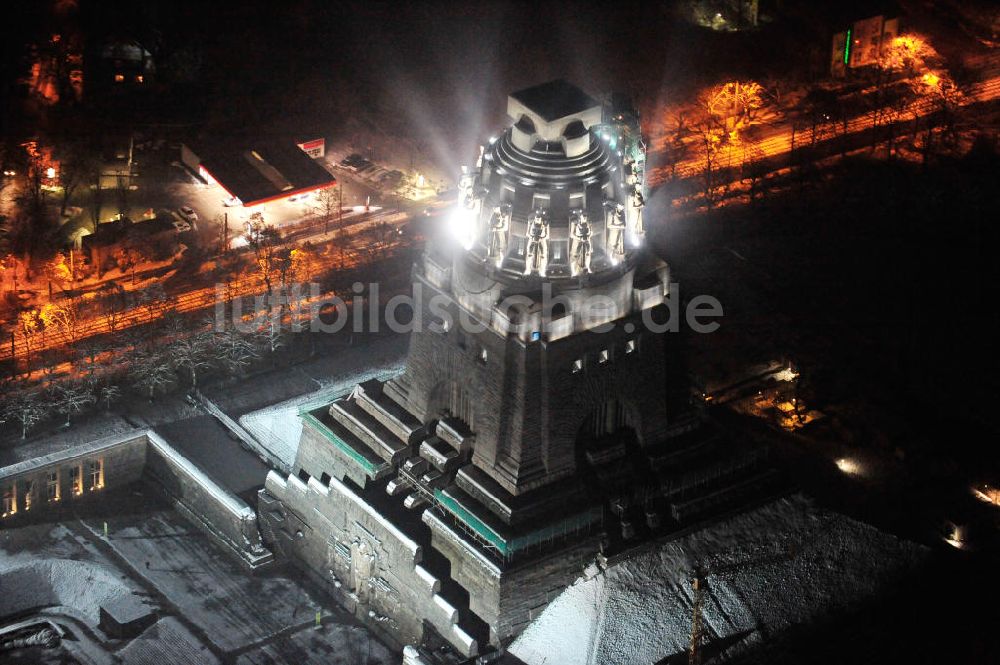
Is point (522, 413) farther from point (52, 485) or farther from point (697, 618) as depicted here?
point (52, 485)

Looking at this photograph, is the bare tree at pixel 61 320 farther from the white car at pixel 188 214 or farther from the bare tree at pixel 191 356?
the white car at pixel 188 214

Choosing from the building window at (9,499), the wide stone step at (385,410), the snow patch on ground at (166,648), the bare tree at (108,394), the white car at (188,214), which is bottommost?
the snow patch on ground at (166,648)

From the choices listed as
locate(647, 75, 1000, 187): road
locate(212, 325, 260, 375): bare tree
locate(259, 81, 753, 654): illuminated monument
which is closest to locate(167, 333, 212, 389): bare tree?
locate(212, 325, 260, 375): bare tree

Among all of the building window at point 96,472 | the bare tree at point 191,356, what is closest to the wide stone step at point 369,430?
the building window at point 96,472

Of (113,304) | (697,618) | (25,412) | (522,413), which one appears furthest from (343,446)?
(113,304)

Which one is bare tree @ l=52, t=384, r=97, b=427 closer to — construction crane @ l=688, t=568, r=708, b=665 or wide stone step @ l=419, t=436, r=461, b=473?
wide stone step @ l=419, t=436, r=461, b=473

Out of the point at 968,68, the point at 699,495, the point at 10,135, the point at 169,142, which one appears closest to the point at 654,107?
the point at 968,68
